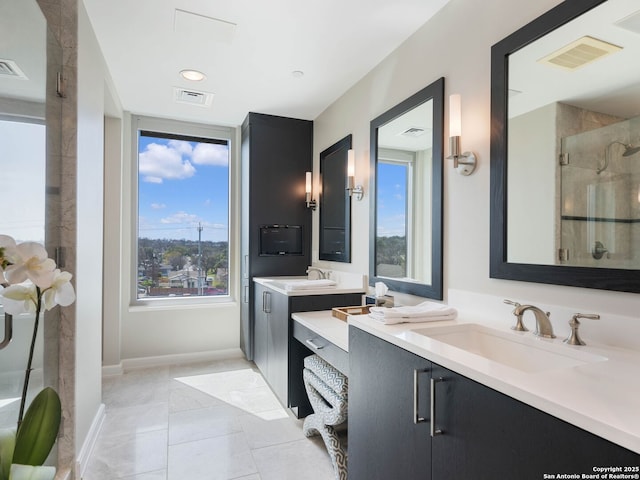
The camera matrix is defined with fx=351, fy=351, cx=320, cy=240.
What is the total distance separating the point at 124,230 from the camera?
351cm

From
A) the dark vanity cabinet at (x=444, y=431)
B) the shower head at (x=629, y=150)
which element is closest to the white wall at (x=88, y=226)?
the dark vanity cabinet at (x=444, y=431)

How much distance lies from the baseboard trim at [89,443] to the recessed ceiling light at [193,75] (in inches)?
97.1

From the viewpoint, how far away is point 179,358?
3607mm

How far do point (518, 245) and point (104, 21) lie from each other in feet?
8.17

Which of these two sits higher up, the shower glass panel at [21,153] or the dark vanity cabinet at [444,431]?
the shower glass panel at [21,153]

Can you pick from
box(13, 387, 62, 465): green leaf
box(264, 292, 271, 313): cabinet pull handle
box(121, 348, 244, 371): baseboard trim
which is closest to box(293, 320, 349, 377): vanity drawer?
box(264, 292, 271, 313): cabinet pull handle

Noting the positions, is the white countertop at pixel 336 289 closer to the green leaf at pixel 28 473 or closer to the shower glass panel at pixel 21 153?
the shower glass panel at pixel 21 153

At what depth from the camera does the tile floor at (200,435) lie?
190 cm

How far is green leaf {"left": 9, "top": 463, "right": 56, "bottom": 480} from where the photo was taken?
28.1 inches

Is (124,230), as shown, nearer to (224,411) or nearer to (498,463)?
→ (224,411)

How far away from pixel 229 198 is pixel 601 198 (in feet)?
11.2

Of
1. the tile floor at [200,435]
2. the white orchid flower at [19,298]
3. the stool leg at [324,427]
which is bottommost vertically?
the tile floor at [200,435]

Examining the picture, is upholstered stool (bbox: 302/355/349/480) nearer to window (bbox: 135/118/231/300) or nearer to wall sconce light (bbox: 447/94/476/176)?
wall sconce light (bbox: 447/94/476/176)

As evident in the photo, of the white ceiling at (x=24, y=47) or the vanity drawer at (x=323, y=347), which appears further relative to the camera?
the vanity drawer at (x=323, y=347)
